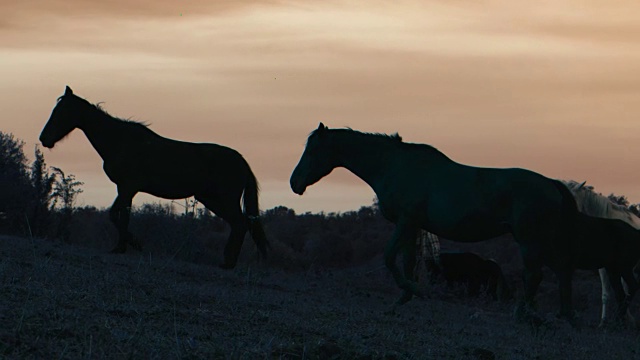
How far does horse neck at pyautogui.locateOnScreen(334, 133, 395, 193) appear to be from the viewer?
12953 mm

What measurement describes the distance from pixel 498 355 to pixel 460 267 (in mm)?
11372

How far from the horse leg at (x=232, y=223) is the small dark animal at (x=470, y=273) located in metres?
5.10

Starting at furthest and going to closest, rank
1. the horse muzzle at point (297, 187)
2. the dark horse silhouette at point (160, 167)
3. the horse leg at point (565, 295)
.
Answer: the dark horse silhouette at point (160, 167), the horse muzzle at point (297, 187), the horse leg at point (565, 295)

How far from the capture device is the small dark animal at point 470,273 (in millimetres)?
19828

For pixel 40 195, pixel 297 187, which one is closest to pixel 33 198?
pixel 40 195

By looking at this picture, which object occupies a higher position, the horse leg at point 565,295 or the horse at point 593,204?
the horse at point 593,204

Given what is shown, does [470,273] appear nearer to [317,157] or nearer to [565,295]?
[565,295]

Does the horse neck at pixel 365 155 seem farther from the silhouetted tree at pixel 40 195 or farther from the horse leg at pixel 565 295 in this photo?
the silhouetted tree at pixel 40 195

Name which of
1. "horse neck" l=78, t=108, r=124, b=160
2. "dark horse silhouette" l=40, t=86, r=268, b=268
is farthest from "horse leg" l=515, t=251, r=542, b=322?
"horse neck" l=78, t=108, r=124, b=160

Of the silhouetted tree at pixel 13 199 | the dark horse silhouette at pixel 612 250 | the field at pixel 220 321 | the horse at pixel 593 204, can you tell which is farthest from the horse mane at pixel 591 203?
the silhouetted tree at pixel 13 199

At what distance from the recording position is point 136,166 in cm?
1536

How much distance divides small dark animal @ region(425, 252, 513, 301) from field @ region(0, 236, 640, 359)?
5.21m

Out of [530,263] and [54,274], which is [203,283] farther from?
[530,263]

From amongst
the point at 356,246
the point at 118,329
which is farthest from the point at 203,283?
the point at 356,246
